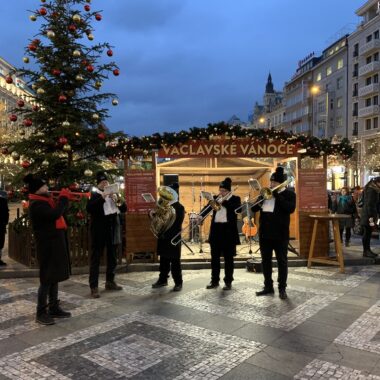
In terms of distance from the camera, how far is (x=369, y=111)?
150 ft

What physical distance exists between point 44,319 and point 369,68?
1904 inches

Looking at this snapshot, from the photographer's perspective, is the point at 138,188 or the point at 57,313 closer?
the point at 57,313

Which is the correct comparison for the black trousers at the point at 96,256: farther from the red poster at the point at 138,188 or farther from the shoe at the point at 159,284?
the red poster at the point at 138,188

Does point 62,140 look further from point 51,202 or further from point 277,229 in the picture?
point 277,229

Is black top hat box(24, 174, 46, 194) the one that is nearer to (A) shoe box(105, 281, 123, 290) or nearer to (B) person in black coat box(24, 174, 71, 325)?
(B) person in black coat box(24, 174, 71, 325)

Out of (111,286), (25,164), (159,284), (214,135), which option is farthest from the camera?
(214,135)

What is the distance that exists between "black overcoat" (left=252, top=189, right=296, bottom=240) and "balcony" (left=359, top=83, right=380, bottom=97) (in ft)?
145

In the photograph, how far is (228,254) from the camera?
6836 millimetres

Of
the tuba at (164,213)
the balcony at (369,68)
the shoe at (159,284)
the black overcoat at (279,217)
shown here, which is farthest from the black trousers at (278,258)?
the balcony at (369,68)

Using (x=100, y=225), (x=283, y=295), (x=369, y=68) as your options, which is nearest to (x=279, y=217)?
(x=283, y=295)

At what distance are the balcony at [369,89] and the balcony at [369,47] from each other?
12.6ft

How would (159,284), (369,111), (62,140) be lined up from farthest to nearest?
(369,111), (62,140), (159,284)

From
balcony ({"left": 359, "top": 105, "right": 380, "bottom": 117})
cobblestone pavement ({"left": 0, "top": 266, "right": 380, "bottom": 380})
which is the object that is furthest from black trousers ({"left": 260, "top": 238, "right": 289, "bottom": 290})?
balcony ({"left": 359, "top": 105, "right": 380, "bottom": 117})

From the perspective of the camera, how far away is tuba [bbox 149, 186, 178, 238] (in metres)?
6.85
